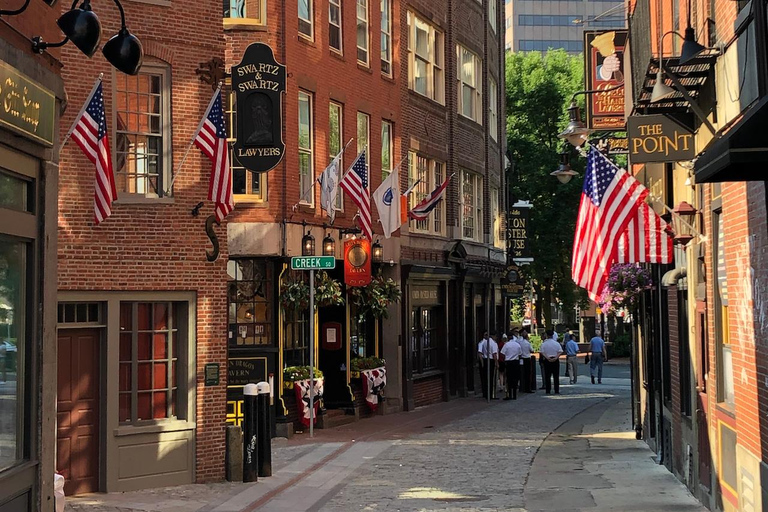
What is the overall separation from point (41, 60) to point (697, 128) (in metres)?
7.50

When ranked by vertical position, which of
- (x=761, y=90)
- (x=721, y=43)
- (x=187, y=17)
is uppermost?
(x=187, y=17)

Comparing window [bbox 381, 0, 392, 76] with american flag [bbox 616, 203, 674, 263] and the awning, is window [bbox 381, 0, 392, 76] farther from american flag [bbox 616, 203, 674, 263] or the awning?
the awning

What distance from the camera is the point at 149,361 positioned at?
15.3 metres

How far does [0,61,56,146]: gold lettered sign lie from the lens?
8.85 metres

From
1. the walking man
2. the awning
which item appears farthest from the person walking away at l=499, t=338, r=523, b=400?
the awning

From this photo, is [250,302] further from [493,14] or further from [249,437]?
[493,14]

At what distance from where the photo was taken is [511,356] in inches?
1254

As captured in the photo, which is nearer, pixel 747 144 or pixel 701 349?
pixel 747 144

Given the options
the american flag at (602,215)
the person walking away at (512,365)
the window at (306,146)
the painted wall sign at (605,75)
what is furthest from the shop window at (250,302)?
the person walking away at (512,365)

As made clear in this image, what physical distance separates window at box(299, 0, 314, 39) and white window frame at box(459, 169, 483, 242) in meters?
10.3

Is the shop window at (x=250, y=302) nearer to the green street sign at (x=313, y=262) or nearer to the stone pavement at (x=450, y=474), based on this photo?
the green street sign at (x=313, y=262)

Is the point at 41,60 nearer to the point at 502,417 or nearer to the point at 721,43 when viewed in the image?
the point at 721,43

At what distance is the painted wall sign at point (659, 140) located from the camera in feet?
44.4

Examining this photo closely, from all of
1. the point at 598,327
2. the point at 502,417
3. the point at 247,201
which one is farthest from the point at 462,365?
the point at 598,327
